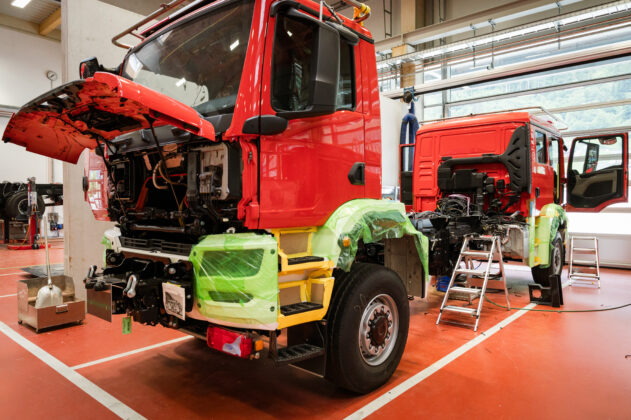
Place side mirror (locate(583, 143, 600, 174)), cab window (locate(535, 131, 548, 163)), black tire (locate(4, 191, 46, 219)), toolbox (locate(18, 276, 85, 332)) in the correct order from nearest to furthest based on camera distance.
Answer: toolbox (locate(18, 276, 85, 332)) → cab window (locate(535, 131, 548, 163)) → side mirror (locate(583, 143, 600, 174)) → black tire (locate(4, 191, 46, 219))

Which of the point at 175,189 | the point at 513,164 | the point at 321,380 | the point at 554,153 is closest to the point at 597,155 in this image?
the point at 554,153

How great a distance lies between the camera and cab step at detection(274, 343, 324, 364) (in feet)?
7.63

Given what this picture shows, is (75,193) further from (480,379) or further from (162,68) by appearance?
(480,379)

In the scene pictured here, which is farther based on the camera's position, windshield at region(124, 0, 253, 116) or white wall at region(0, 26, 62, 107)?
white wall at region(0, 26, 62, 107)

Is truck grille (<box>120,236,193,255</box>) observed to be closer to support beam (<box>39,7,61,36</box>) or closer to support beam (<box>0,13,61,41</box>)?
support beam (<box>39,7,61,36</box>)

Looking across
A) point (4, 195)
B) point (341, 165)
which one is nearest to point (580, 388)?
point (341, 165)

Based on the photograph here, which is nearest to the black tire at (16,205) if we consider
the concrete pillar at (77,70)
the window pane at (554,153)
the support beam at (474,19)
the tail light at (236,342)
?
the concrete pillar at (77,70)

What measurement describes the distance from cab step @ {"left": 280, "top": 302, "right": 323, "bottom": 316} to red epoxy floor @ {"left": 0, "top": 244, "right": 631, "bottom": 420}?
2.41ft

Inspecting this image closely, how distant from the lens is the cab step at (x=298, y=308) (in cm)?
233

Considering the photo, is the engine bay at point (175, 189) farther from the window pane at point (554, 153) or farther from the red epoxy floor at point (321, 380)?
the window pane at point (554, 153)

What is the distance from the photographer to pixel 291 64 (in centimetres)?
251

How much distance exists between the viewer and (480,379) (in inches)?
125

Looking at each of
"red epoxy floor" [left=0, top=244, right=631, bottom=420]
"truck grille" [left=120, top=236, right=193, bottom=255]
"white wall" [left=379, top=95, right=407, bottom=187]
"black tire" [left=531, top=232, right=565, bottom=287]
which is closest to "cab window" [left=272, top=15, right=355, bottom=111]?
"truck grille" [left=120, top=236, right=193, bottom=255]

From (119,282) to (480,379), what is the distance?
2.68m
